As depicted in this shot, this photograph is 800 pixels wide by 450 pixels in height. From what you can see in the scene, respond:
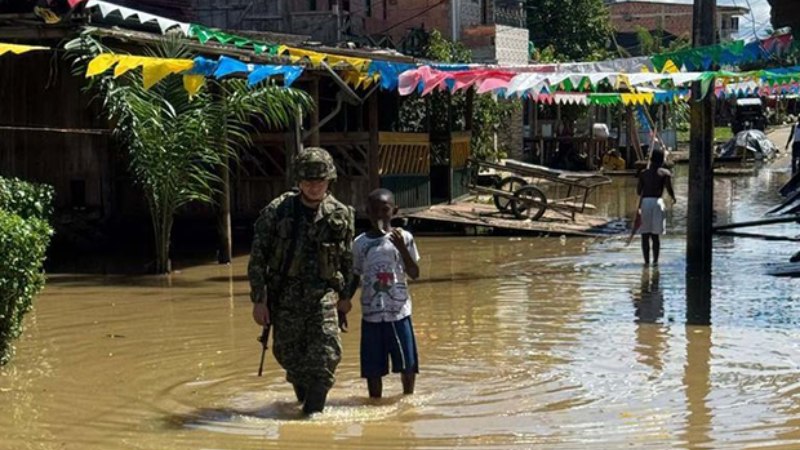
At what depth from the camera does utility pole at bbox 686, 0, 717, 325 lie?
1380cm

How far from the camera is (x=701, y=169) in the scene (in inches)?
558

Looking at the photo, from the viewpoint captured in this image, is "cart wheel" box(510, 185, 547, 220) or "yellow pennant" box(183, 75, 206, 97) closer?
"yellow pennant" box(183, 75, 206, 97)

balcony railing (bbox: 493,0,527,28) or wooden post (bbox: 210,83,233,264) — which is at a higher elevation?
balcony railing (bbox: 493,0,527,28)

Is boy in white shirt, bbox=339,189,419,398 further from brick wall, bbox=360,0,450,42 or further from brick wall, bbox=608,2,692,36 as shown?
brick wall, bbox=608,2,692,36

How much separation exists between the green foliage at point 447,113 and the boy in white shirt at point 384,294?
45.4 feet

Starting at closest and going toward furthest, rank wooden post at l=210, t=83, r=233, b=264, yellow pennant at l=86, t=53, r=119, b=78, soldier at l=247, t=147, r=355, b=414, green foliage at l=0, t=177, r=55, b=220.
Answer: soldier at l=247, t=147, r=355, b=414
yellow pennant at l=86, t=53, r=119, b=78
green foliage at l=0, t=177, r=55, b=220
wooden post at l=210, t=83, r=233, b=264

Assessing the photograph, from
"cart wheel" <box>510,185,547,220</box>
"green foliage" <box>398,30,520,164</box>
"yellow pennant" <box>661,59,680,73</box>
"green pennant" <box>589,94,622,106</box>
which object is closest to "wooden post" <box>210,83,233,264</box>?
"yellow pennant" <box>661,59,680,73</box>

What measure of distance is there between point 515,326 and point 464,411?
3.43 meters

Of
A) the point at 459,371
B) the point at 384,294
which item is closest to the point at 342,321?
the point at 384,294

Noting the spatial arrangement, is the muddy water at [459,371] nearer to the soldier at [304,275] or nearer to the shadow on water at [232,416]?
the shadow on water at [232,416]

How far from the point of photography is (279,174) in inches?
734

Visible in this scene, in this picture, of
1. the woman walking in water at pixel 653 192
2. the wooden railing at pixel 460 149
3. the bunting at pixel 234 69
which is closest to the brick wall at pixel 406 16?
the wooden railing at pixel 460 149

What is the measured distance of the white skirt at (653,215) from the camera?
1471 centimetres

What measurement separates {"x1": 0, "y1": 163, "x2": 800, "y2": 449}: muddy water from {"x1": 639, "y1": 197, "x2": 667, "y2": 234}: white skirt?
0.57m
